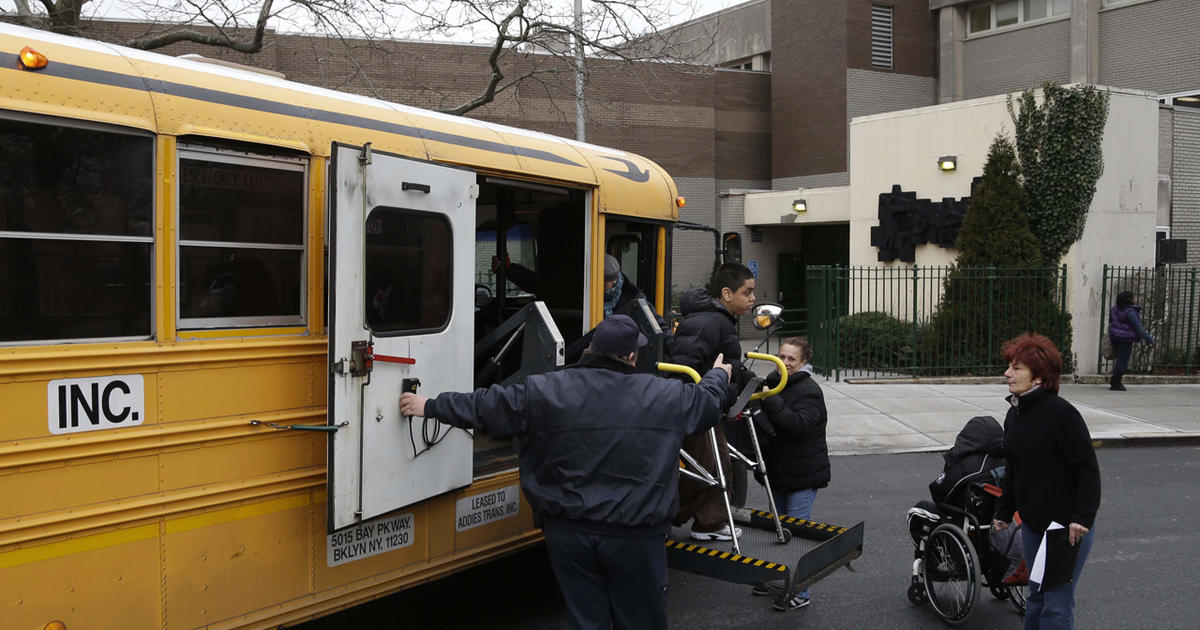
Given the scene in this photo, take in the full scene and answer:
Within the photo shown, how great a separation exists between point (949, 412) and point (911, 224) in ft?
19.4

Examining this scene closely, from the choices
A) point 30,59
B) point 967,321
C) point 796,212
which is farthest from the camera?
point 796,212

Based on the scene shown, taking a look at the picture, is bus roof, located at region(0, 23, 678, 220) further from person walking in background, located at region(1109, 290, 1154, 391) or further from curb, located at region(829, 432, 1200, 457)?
person walking in background, located at region(1109, 290, 1154, 391)

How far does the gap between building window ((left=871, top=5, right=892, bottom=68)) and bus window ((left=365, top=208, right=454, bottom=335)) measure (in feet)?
81.8

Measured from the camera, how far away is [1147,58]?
23828 mm

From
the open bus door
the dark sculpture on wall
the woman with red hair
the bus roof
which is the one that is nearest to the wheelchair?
the woman with red hair

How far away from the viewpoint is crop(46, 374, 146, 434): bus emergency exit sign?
3297 mm

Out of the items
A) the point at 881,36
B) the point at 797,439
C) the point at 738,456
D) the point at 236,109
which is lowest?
the point at 738,456

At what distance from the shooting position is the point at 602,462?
365cm

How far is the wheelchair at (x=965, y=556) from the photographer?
515 centimetres

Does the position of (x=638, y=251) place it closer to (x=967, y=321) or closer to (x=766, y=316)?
(x=766, y=316)

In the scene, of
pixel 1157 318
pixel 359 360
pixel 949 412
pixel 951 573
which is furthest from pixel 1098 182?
pixel 359 360

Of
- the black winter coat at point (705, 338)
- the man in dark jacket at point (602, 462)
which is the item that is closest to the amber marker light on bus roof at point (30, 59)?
the man in dark jacket at point (602, 462)

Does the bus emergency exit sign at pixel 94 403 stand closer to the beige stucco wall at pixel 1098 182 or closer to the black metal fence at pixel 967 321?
the black metal fence at pixel 967 321

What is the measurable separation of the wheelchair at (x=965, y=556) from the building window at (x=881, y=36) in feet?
77.9
